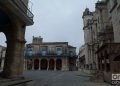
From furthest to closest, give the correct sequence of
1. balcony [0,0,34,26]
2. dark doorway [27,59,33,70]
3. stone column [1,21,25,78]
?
dark doorway [27,59,33,70] < stone column [1,21,25,78] < balcony [0,0,34,26]

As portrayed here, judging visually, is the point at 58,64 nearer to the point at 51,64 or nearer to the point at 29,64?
the point at 51,64

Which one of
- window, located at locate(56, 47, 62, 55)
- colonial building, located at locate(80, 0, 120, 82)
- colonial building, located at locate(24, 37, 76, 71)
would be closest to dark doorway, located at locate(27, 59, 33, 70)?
colonial building, located at locate(24, 37, 76, 71)

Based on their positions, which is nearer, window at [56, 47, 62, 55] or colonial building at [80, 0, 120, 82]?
colonial building at [80, 0, 120, 82]

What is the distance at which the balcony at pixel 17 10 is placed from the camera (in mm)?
17719

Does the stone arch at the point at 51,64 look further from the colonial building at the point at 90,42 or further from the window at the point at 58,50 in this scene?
the colonial building at the point at 90,42

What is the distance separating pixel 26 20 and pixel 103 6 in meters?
17.8

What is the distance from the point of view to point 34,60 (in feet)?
248

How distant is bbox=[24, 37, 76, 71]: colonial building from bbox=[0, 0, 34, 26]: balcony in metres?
50.0

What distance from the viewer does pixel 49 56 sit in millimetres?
74125

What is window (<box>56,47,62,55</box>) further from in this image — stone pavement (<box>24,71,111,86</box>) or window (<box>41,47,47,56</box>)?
stone pavement (<box>24,71,111,86</box>)

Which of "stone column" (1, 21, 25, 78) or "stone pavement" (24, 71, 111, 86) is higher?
"stone column" (1, 21, 25, 78)

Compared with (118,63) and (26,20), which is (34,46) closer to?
(26,20)

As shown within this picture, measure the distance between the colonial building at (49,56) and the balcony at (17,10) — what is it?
49999 mm

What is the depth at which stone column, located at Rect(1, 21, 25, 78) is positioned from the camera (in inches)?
893
